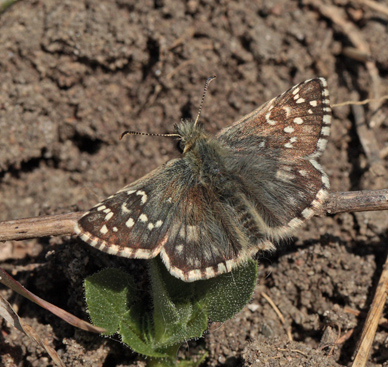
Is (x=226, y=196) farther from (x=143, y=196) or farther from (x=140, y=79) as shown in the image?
(x=140, y=79)

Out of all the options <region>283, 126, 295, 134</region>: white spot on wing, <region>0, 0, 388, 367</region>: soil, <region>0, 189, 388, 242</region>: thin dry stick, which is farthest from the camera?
<region>0, 0, 388, 367</region>: soil

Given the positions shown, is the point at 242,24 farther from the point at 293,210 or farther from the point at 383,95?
the point at 293,210

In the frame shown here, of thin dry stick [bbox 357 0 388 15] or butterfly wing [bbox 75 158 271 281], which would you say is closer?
butterfly wing [bbox 75 158 271 281]

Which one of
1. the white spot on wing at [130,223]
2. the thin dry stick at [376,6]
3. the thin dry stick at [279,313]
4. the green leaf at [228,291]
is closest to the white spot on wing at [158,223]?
the white spot on wing at [130,223]

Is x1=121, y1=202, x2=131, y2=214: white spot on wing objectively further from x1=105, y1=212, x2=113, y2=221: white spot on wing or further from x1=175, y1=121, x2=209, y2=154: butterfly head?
x1=175, y1=121, x2=209, y2=154: butterfly head

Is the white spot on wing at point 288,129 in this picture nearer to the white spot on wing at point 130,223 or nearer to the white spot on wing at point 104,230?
the white spot on wing at point 130,223

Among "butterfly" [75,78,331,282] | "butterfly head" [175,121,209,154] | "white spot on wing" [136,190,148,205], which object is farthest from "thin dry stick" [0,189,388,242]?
"butterfly head" [175,121,209,154]

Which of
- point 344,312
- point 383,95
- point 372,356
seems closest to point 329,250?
point 344,312
